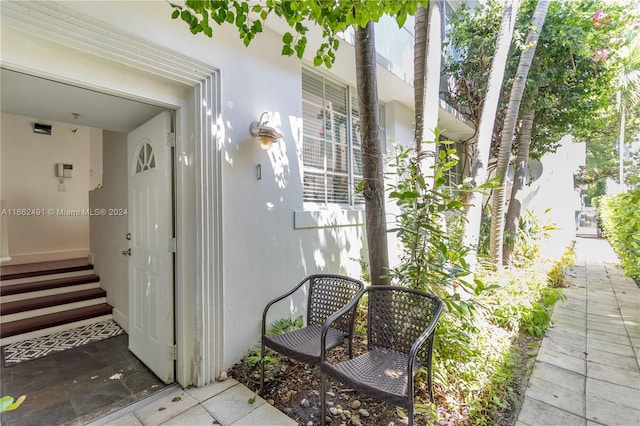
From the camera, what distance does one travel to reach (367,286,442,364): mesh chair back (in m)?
2.01

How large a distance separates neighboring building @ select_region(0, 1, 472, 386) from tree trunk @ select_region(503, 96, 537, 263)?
300 centimetres

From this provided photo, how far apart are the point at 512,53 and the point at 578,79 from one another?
1277mm

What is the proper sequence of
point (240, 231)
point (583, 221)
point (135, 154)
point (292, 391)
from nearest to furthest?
1. point (292, 391)
2. point (240, 231)
3. point (135, 154)
4. point (583, 221)

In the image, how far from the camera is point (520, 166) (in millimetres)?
5371

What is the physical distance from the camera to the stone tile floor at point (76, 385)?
2113mm

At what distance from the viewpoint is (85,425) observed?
1980mm

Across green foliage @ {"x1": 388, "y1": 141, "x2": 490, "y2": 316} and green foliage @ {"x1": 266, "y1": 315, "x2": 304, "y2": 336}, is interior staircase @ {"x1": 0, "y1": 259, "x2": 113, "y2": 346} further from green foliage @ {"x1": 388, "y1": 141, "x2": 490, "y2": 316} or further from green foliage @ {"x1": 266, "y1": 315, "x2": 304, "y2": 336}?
green foliage @ {"x1": 388, "y1": 141, "x2": 490, "y2": 316}

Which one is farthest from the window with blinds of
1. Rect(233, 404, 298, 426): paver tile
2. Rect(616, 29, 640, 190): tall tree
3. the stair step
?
Rect(616, 29, 640, 190): tall tree

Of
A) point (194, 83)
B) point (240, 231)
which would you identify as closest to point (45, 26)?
point (194, 83)

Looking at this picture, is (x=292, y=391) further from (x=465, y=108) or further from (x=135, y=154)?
(x=465, y=108)

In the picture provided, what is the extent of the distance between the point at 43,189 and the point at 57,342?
371 cm

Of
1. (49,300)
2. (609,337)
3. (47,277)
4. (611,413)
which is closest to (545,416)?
(611,413)

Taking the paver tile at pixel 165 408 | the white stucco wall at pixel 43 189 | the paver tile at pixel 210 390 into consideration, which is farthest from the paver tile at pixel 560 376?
the white stucco wall at pixel 43 189

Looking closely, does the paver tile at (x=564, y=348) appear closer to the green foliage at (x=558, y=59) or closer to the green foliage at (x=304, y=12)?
the green foliage at (x=304, y=12)
